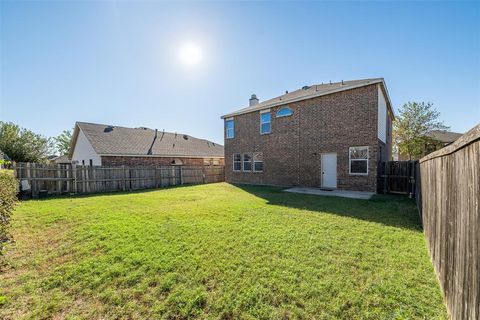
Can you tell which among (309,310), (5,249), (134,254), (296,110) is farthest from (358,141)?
(5,249)

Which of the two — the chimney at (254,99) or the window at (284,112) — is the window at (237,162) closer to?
the window at (284,112)

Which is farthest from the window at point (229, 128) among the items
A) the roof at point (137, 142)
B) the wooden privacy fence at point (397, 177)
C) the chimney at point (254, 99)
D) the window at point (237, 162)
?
the wooden privacy fence at point (397, 177)

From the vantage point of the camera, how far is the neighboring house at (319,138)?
35.6ft

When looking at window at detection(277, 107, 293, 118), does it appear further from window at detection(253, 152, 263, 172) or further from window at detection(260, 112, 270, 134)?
window at detection(253, 152, 263, 172)

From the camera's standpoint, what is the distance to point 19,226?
5.85 m

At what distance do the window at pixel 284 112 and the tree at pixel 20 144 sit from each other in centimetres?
3095

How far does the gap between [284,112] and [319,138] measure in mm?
3099

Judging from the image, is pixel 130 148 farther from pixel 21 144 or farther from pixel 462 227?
pixel 462 227

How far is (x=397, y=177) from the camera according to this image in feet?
35.4

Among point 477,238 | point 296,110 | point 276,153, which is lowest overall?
point 477,238

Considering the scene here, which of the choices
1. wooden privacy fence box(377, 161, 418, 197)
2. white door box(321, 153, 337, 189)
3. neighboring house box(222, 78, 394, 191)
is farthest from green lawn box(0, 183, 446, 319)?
white door box(321, 153, 337, 189)

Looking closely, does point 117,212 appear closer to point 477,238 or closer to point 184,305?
point 184,305

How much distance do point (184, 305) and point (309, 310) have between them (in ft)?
5.04

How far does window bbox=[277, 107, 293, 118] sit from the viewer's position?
13805 millimetres
